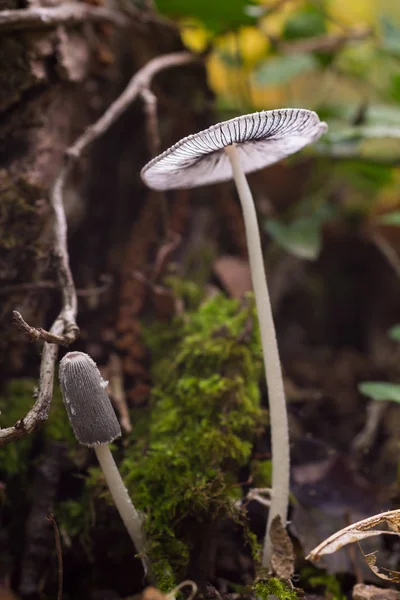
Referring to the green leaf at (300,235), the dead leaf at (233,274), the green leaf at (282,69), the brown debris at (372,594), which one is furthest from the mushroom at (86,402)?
the green leaf at (282,69)

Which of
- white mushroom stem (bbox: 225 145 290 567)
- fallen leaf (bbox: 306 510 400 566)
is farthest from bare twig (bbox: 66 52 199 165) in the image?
fallen leaf (bbox: 306 510 400 566)

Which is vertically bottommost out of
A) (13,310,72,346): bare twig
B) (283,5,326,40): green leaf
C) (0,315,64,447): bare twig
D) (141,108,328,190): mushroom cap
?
(0,315,64,447): bare twig

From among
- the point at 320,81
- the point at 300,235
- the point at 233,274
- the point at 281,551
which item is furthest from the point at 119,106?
the point at 320,81

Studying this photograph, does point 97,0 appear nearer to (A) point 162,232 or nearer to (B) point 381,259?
(A) point 162,232

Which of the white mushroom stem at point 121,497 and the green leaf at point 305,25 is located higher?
the green leaf at point 305,25

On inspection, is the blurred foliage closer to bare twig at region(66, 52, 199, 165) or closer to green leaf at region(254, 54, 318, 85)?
green leaf at region(254, 54, 318, 85)

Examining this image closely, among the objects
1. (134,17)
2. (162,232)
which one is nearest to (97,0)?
(134,17)

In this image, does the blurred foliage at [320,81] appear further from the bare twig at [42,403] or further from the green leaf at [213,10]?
the bare twig at [42,403]
